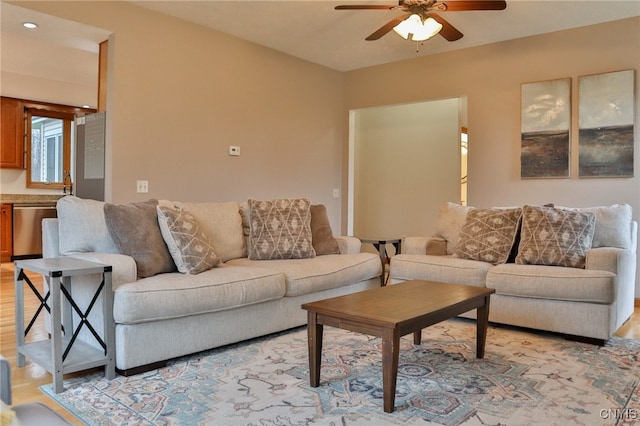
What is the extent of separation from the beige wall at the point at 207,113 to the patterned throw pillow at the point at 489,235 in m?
2.36

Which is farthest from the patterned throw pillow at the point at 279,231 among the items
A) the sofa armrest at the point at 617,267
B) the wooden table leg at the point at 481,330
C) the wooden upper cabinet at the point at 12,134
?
the wooden upper cabinet at the point at 12,134

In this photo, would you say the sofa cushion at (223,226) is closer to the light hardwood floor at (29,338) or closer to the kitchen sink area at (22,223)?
the light hardwood floor at (29,338)

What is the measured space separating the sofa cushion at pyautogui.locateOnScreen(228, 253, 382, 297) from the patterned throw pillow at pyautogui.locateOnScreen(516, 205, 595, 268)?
46.3 inches

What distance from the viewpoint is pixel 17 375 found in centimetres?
250

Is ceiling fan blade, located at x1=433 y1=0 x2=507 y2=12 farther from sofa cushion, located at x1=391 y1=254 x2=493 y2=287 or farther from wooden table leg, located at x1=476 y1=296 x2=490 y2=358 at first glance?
wooden table leg, located at x1=476 y1=296 x2=490 y2=358

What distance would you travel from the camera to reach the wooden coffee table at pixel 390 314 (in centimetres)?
205

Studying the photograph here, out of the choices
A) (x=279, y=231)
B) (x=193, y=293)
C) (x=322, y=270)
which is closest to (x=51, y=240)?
(x=193, y=293)

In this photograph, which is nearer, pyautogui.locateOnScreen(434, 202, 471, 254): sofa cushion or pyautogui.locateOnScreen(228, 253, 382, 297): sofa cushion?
pyautogui.locateOnScreen(228, 253, 382, 297): sofa cushion

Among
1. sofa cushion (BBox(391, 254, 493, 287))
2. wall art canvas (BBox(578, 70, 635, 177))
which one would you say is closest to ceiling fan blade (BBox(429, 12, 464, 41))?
wall art canvas (BBox(578, 70, 635, 177))

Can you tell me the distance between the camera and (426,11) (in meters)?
3.51

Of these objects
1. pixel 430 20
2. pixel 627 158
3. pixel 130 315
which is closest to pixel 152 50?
pixel 430 20

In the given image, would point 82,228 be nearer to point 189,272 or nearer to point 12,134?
point 189,272

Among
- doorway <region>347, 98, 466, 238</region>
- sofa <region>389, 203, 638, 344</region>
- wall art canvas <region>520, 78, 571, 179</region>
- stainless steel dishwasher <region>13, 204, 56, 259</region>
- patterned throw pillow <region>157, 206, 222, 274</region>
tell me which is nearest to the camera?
patterned throw pillow <region>157, 206, 222, 274</region>

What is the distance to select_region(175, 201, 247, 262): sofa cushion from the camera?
361cm
